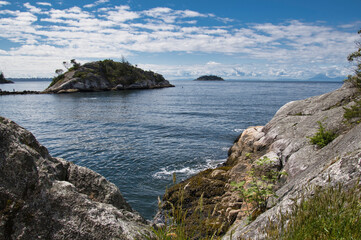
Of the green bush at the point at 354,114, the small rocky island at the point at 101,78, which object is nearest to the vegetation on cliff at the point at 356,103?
the green bush at the point at 354,114

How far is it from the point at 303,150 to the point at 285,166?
3.68 ft

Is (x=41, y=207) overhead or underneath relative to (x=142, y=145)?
overhead

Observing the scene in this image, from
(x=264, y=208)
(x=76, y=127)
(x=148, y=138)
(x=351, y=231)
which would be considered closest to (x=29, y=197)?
(x=351, y=231)

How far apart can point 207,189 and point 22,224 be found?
9.99 meters

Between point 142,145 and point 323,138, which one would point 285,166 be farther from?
point 142,145

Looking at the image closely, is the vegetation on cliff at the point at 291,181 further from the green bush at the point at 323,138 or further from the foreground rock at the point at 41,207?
the foreground rock at the point at 41,207

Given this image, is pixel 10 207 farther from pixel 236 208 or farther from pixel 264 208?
pixel 236 208

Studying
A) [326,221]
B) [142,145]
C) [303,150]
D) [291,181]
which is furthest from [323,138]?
[142,145]

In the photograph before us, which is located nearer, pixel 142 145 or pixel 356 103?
pixel 356 103

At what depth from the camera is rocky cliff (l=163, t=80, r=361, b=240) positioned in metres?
4.92

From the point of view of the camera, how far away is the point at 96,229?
13.4 ft

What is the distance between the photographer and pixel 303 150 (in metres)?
10.6

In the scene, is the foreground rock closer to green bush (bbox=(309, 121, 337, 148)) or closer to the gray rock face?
the gray rock face

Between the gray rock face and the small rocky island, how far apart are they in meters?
108
